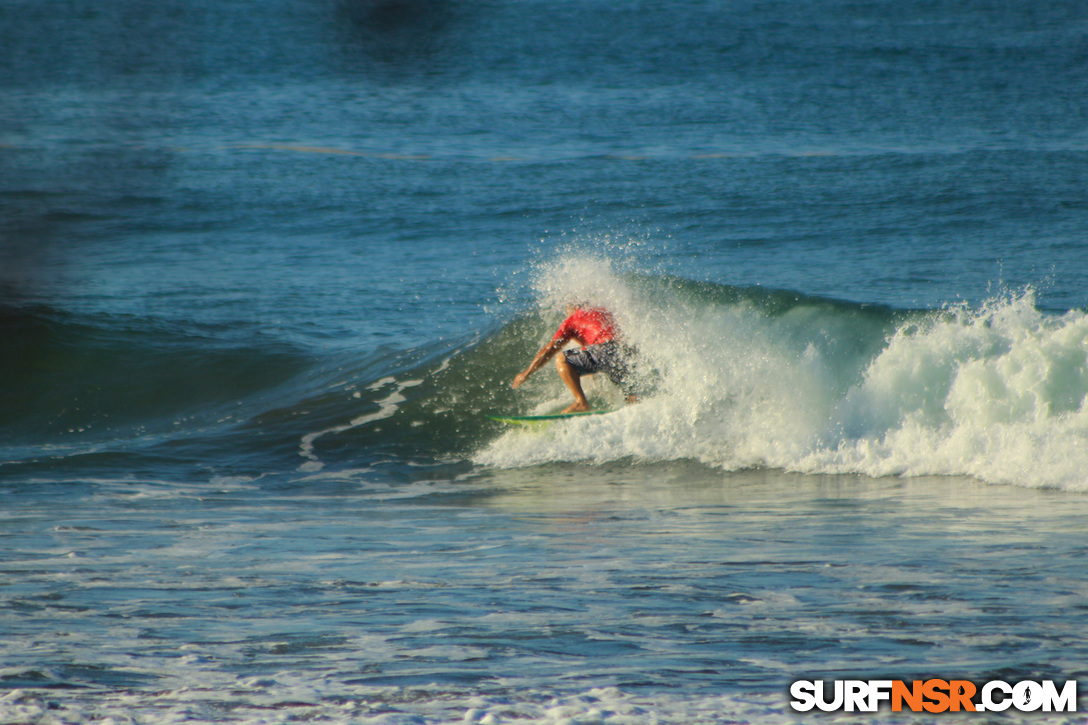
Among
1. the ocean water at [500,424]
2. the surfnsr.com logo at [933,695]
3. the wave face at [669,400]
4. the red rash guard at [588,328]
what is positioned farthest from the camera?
the red rash guard at [588,328]

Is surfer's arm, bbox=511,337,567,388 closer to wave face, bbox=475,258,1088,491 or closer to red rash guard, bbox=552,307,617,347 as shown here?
red rash guard, bbox=552,307,617,347

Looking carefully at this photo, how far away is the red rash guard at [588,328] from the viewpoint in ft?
34.3

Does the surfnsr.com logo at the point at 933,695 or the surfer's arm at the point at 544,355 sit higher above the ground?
the surfer's arm at the point at 544,355

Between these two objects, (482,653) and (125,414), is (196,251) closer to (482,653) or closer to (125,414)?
(125,414)

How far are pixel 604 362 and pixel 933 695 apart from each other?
22.4 feet

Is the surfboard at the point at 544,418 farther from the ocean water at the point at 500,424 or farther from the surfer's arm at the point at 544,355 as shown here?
the surfer's arm at the point at 544,355

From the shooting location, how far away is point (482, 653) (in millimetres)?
4312

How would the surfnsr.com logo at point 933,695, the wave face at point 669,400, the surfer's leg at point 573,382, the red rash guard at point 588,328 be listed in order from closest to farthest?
the surfnsr.com logo at point 933,695 < the wave face at point 669,400 < the surfer's leg at point 573,382 < the red rash guard at point 588,328

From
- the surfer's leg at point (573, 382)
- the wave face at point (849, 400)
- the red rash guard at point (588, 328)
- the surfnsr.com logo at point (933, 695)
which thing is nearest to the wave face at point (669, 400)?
the wave face at point (849, 400)

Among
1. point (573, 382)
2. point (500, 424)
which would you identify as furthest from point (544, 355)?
point (500, 424)

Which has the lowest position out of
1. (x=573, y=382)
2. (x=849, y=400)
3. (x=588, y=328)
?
(x=849, y=400)

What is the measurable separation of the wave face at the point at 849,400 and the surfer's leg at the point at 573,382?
165 millimetres

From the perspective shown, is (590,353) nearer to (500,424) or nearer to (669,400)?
(669,400)

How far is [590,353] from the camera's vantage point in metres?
10.4
